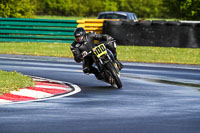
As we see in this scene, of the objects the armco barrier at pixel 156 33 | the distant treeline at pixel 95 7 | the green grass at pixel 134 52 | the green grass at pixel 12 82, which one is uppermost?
the green grass at pixel 12 82

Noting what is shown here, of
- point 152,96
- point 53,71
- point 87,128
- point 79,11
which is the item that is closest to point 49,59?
point 53,71

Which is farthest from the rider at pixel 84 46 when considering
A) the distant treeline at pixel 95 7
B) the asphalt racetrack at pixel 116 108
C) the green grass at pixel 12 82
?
the distant treeline at pixel 95 7

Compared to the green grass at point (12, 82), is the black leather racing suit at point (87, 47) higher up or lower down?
higher up

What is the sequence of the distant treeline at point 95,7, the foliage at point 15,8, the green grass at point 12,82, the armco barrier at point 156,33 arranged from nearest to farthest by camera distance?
1. the green grass at point 12,82
2. the armco barrier at point 156,33
3. the foliage at point 15,8
4. the distant treeline at point 95,7

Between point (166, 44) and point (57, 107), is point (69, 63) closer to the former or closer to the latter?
point (166, 44)

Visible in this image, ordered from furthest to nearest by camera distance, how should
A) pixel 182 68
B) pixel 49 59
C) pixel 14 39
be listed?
pixel 14 39
pixel 49 59
pixel 182 68

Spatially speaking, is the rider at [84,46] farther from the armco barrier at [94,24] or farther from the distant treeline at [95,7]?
the distant treeline at [95,7]

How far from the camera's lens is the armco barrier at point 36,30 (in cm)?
2984

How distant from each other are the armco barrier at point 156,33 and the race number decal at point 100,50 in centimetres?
1288

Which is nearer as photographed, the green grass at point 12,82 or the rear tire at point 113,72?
the green grass at point 12,82

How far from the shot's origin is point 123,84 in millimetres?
15234

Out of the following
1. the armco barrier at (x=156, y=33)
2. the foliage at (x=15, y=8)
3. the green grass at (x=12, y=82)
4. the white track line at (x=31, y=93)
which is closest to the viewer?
the white track line at (x=31, y=93)

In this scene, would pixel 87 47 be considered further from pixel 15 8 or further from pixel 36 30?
pixel 15 8

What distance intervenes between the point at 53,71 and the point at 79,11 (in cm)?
12444
